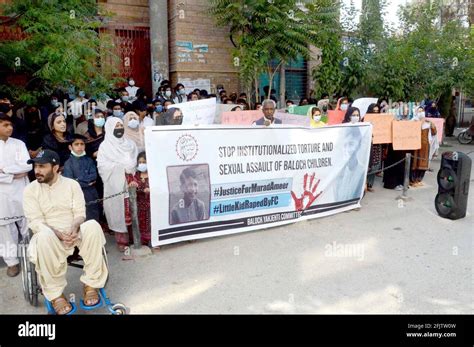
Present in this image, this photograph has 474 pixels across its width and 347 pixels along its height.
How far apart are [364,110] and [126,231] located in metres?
6.29

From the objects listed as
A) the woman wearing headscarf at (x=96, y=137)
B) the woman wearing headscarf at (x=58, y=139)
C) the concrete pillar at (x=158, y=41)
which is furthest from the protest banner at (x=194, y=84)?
the woman wearing headscarf at (x=58, y=139)

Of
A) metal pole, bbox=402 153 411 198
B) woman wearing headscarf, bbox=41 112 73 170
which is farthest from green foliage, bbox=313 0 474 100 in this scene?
woman wearing headscarf, bbox=41 112 73 170

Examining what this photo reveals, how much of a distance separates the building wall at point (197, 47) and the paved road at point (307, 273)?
816 centimetres

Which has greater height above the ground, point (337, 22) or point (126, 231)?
point (337, 22)

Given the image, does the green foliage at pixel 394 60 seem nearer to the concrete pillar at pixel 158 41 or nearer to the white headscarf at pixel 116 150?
the concrete pillar at pixel 158 41

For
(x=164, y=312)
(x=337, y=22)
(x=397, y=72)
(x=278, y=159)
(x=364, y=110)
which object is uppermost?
(x=337, y=22)

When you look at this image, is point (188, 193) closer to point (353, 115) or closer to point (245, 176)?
point (245, 176)

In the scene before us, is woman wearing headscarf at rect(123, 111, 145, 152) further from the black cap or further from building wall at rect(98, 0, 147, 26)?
building wall at rect(98, 0, 147, 26)

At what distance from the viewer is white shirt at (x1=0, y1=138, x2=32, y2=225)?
450 centimetres

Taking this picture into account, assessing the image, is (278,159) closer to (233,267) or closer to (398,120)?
(233,267)

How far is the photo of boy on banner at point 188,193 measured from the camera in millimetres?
4902
